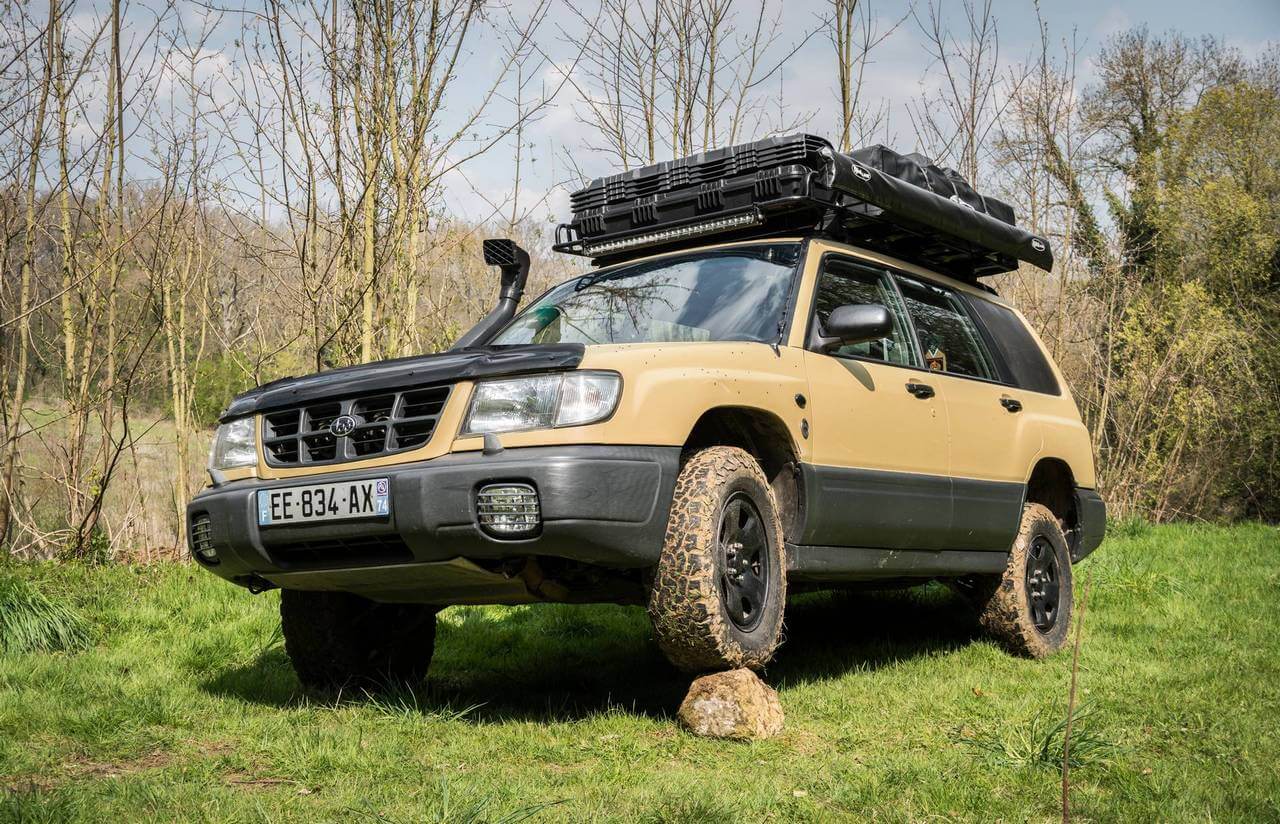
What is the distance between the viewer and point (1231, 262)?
25.3 metres

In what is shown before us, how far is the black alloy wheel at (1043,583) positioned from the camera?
6.24 m

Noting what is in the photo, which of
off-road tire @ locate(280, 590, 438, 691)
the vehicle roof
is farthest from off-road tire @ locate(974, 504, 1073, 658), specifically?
off-road tire @ locate(280, 590, 438, 691)

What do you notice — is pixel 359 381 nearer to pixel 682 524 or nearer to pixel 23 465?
pixel 682 524

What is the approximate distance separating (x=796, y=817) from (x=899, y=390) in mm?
2599

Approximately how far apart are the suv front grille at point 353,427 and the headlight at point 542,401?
0.15m

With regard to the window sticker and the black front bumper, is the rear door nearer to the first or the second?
the window sticker

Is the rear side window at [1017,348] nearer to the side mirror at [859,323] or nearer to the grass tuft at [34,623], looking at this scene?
the side mirror at [859,323]

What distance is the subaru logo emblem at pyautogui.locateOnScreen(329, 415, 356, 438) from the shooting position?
4.09 m

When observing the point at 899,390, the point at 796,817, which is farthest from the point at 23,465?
the point at 796,817

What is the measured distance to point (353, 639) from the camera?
16.8 ft

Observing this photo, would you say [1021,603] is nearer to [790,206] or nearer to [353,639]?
[790,206]

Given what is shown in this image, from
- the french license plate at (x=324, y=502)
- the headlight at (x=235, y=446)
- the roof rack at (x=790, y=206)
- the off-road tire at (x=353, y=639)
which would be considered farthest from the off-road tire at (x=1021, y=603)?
the headlight at (x=235, y=446)

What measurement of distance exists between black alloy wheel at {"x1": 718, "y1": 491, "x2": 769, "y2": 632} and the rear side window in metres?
2.66

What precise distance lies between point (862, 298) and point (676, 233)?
963mm
